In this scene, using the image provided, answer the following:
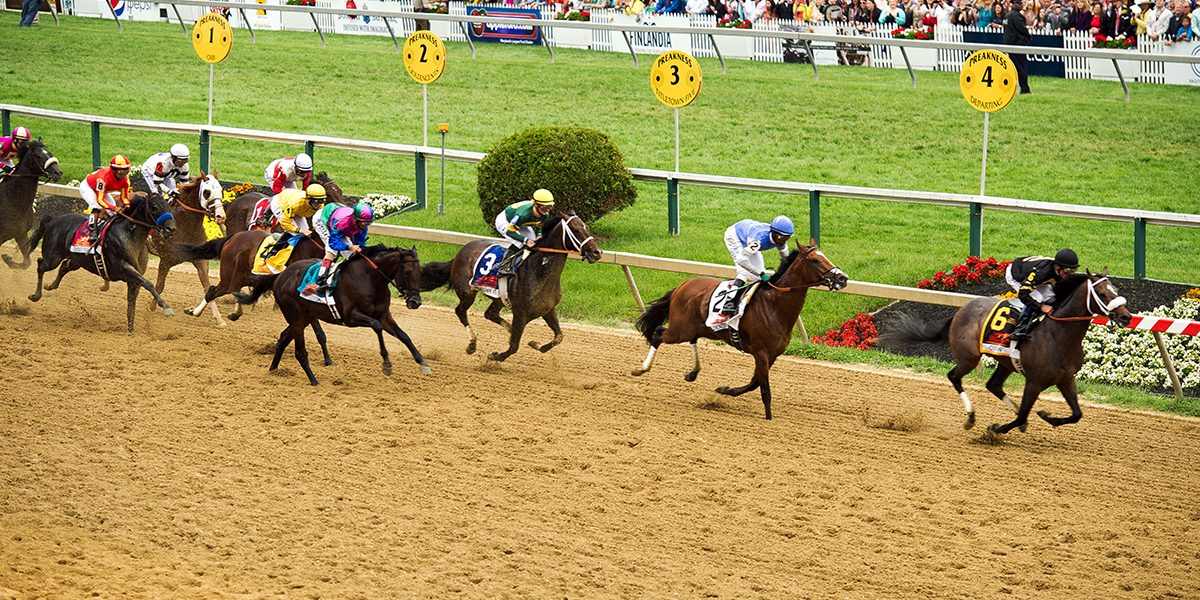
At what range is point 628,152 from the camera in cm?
2239

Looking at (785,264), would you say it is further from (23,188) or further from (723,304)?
(23,188)

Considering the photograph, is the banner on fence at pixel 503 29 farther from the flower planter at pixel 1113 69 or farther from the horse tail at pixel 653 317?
the horse tail at pixel 653 317

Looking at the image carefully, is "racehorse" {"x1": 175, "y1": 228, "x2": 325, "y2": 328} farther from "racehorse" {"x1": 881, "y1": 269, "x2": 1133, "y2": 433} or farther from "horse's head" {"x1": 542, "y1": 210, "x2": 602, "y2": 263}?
"racehorse" {"x1": 881, "y1": 269, "x2": 1133, "y2": 433}

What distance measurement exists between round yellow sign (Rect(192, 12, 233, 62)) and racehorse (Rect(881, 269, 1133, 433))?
43.4ft

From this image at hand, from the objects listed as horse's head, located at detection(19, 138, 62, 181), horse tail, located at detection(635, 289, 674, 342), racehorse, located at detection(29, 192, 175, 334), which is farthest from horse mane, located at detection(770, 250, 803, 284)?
horse's head, located at detection(19, 138, 62, 181)

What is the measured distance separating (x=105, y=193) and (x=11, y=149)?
231cm

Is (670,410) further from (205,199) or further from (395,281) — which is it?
(205,199)

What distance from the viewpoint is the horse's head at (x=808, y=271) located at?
1101 centimetres

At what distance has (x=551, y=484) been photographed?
984 cm

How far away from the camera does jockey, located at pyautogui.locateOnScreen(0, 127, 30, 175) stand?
15578mm

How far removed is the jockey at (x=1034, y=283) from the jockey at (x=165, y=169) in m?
8.67

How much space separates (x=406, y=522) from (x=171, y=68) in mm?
22028

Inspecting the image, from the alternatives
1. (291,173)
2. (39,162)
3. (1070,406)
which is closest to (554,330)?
(291,173)

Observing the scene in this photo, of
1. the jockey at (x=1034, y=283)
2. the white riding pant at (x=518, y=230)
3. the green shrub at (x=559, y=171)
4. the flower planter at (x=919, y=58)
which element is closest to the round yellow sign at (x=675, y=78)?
the green shrub at (x=559, y=171)
